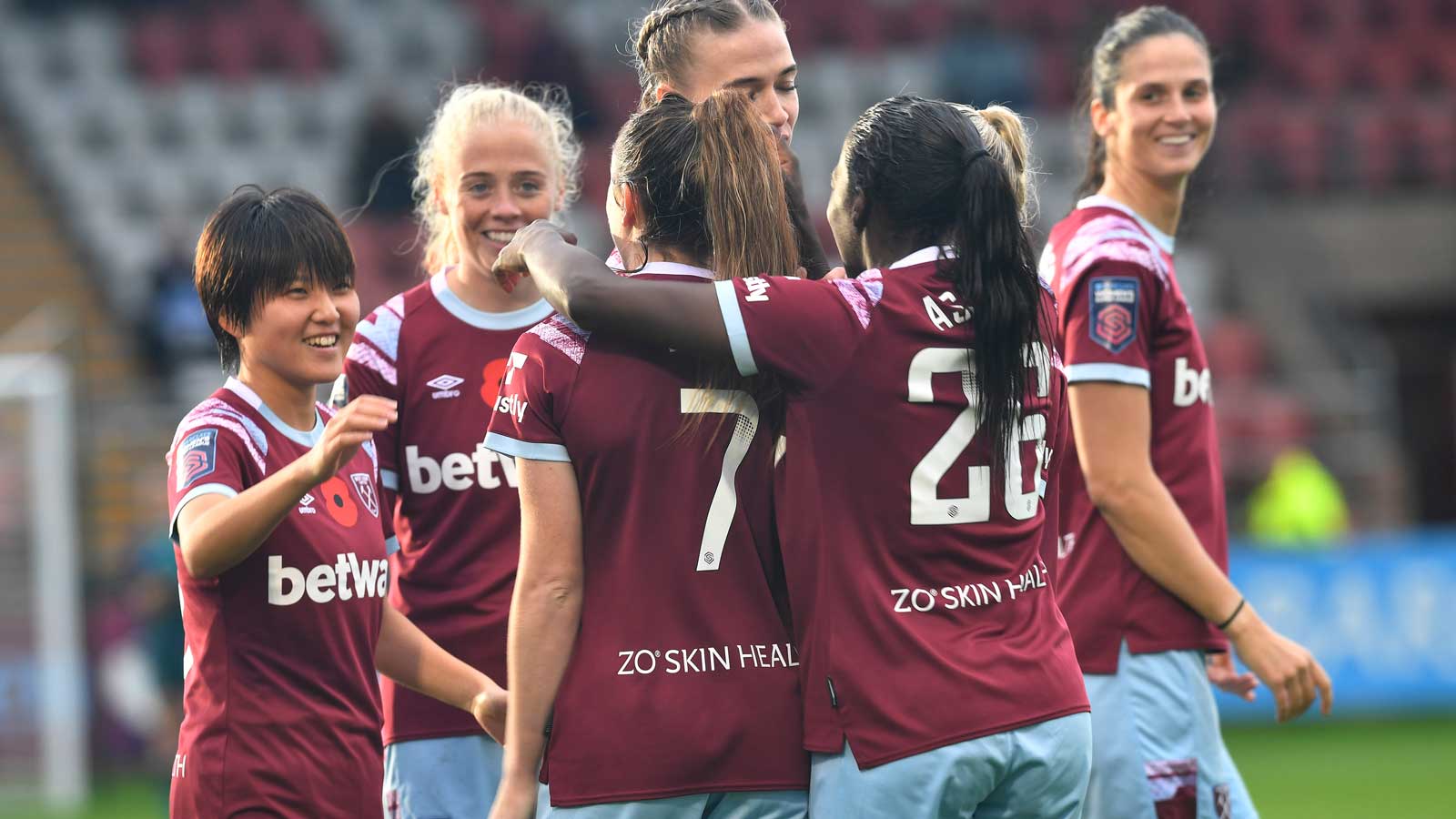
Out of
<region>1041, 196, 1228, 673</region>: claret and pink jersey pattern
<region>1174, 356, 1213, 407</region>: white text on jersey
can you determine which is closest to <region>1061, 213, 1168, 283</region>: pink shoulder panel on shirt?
<region>1041, 196, 1228, 673</region>: claret and pink jersey pattern

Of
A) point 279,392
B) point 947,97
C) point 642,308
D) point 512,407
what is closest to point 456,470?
point 279,392

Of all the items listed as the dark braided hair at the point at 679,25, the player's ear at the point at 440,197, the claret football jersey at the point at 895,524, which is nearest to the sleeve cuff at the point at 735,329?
the claret football jersey at the point at 895,524

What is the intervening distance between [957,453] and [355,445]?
1029mm

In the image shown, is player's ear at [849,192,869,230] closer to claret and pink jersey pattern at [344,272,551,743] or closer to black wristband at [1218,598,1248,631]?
claret and pink jersey pattern at [344,272,551,743]

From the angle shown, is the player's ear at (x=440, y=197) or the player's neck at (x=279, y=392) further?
the player's ear at (x=440, y=197)

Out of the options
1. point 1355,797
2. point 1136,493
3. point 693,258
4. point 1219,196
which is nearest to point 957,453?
point 693,258

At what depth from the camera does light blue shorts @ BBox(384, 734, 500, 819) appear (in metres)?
3.94

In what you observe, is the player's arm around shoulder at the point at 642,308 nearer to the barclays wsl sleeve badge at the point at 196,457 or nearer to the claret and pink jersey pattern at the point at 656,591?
the claret and pink jersey pattern at the point at 656,591

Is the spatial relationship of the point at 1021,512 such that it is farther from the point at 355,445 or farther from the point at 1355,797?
the point at 1355,797

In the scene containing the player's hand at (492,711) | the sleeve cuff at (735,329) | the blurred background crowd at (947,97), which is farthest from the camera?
the blurred background crowd at (947,97)

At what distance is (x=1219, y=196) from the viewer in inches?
642

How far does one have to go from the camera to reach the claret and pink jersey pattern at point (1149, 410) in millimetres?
3885

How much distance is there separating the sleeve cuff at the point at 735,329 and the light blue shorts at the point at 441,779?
1.49 metres

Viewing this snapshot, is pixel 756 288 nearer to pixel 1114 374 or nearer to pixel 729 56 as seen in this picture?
pixel 729 56
